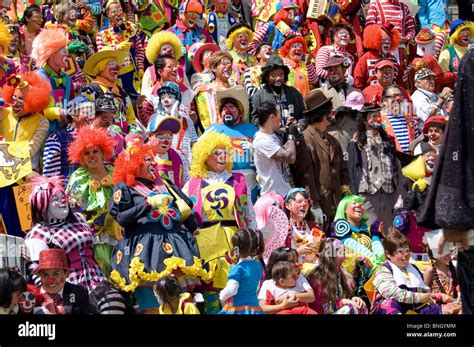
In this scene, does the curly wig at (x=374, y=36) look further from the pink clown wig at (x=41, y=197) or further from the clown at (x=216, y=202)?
the pink clown wig at (x=41, y=197)

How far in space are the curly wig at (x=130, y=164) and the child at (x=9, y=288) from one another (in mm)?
1870

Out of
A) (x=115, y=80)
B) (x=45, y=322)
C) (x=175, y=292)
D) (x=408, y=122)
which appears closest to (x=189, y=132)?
(x=115, y=80)

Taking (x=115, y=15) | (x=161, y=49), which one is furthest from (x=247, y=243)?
(x=115, y=15)

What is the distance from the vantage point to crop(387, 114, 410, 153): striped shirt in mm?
14398

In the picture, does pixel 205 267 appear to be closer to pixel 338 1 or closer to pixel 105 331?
pixel 105 331

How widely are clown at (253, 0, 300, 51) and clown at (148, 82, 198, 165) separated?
268 centimetres

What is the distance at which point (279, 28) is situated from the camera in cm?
1689

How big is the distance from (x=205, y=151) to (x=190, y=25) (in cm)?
498

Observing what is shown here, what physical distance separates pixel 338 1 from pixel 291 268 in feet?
28.6

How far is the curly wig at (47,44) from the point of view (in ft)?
44.9

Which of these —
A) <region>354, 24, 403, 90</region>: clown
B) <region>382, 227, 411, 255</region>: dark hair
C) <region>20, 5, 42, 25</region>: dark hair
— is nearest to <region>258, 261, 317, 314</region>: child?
<region>382, 227, 411, 255</region>: dark hair

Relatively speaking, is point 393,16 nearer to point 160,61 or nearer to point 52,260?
point 160,61

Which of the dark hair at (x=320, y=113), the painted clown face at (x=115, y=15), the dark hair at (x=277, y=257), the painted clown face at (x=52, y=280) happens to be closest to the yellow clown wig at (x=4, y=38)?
the painted clown face at (x=115, y=15)

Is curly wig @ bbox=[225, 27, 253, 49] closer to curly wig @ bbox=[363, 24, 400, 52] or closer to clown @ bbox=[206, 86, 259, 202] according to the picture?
curly wig @ bbox=[363, 24, 400, 52]
